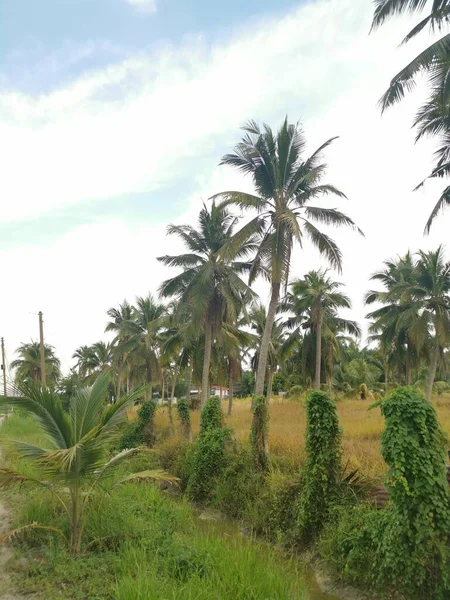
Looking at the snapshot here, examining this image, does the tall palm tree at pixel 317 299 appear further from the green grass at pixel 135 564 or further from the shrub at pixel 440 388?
the green grass at pixel 135 564

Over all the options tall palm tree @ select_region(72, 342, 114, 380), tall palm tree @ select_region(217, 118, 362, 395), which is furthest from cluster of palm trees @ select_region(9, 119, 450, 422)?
tall palm tree @ select_region(72, 342, 114, 380)

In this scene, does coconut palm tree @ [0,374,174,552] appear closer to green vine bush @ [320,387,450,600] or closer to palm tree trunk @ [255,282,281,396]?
green vine bush @ [320,387,450,600]

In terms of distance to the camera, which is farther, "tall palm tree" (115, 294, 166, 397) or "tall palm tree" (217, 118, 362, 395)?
"tall palm tree" (115, 294, 166, 397)

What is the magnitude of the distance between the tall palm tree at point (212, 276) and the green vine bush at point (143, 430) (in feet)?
8.66

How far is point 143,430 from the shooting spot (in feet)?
62.1

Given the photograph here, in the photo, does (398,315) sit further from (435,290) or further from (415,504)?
(415,504)

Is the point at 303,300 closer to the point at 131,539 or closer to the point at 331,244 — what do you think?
the point at 331,244

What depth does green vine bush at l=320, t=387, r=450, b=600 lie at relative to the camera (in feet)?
18.3

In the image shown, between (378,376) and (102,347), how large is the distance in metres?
29.1

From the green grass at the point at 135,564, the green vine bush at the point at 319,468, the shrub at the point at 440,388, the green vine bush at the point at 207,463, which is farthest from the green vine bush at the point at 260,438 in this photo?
the shrub at the point at 440,388

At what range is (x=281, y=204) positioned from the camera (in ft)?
52.1

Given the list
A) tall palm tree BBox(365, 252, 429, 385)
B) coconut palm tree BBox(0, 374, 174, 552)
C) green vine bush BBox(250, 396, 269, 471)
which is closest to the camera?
coconut palm tree BBox(0, 374, 174, 552)

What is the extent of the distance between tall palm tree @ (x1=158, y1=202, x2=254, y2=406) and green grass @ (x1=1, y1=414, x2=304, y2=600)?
12.3 metres

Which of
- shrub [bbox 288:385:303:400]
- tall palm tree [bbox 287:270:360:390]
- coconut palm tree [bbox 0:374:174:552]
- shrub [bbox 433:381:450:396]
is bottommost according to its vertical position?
shrub [bbox 433:381:450:396]
